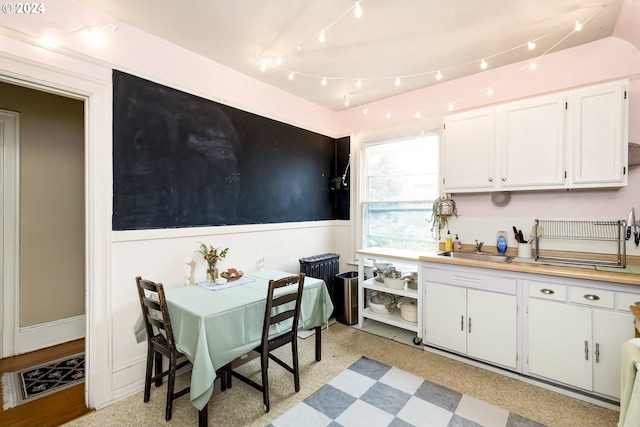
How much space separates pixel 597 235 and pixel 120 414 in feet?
13.5

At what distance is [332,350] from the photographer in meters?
2.90

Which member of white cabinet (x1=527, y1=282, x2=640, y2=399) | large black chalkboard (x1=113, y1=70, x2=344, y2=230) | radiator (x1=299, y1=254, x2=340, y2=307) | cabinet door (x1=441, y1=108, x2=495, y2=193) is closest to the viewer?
white cabinet (x1=527, y1=282, x2=640, y2=399)

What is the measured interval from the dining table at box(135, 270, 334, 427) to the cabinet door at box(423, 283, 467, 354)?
1.30 m

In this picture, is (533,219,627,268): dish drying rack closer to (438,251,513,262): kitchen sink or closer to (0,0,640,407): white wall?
(0,0,640,407): white wall

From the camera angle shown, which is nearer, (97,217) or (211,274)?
(97,217)

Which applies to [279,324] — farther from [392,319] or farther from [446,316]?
[446,316]

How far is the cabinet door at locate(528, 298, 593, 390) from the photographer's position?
212 cm

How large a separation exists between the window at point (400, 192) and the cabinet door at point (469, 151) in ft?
1.21

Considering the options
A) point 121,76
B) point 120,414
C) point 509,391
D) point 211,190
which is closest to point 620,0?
point 509,391

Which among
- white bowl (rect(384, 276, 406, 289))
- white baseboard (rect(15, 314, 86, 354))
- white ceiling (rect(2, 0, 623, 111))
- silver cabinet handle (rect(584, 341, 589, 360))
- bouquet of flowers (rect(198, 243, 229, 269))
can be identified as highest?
white ceiling (rect(2, 0, 623, 111))

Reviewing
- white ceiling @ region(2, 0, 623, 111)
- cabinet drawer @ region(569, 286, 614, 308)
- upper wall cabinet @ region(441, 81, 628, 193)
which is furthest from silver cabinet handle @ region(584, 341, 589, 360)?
white ceiling @ region(2, 0, 623, 111)

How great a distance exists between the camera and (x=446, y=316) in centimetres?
277

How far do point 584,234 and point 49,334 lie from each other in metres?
5.38

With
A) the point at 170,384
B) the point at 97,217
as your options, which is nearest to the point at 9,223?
the point at 97,217
